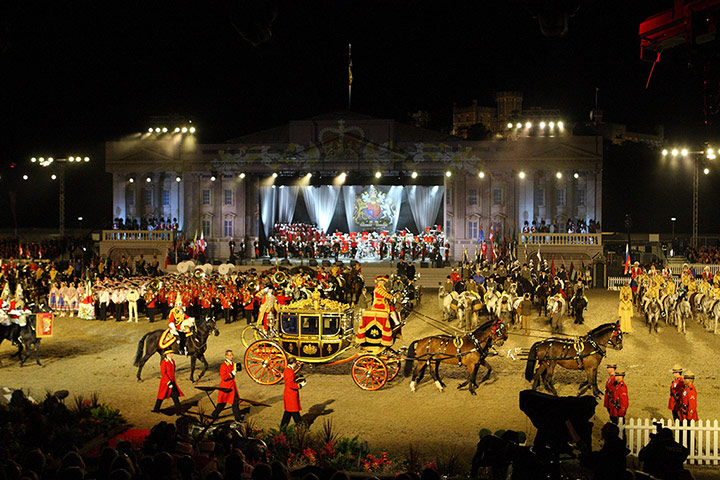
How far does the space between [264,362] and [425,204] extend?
25510mm

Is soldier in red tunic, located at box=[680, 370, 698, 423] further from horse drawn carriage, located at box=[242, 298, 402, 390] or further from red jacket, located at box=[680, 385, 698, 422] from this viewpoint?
horse drawn carriage, located at box=[242, 298, 402, 390]

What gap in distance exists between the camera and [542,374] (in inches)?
531

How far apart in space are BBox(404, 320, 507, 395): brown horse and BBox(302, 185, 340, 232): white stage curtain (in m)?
25.5

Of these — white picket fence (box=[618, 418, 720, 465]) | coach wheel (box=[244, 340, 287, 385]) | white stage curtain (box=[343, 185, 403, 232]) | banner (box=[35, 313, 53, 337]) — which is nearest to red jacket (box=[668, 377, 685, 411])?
white picket fence (box=[618, 418, 720, 465])

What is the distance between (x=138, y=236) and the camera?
3578cm

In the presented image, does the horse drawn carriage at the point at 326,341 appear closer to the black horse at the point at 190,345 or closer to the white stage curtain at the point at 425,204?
the black horse at the point at 190,345

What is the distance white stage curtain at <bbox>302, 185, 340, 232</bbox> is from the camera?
129 feet

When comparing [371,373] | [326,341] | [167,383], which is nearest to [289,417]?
[167,383]

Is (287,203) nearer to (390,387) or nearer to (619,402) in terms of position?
(390,387)

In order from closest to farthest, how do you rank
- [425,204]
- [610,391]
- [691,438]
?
[691,438], [610,391], [425,204]

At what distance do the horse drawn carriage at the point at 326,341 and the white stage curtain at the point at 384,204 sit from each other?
24.6m

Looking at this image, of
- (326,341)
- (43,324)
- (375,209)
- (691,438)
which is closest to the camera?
(691,438)

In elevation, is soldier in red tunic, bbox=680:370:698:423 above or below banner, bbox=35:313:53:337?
below

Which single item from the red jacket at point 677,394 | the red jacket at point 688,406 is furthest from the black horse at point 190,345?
the red jacket at point 688,406
